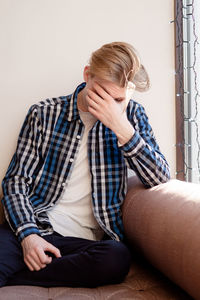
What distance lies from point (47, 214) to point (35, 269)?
255 mm

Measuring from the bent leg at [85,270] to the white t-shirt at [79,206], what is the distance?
8.4 inches

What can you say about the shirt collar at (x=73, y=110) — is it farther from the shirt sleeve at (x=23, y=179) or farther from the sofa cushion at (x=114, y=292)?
the sofa cushion at (x=114, y=292)

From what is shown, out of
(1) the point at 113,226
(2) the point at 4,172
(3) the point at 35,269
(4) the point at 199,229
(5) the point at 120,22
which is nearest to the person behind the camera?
(4) the point at 199,229

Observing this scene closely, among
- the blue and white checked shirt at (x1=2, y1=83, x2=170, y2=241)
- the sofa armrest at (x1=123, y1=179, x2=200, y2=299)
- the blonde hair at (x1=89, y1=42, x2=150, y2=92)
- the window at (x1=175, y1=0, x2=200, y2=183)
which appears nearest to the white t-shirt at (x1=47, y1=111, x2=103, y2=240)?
the blue and white checked shirt at (x1=2, y1=83, x2=170, y2=241)

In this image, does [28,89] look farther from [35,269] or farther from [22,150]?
[35,269]

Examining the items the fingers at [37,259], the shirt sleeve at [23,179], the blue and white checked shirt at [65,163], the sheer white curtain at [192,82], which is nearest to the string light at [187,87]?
the sheer white curtain at [192,82]

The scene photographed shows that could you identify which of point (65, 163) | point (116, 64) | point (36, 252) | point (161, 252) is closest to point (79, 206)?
point (65, 163)

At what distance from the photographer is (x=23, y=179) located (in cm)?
119

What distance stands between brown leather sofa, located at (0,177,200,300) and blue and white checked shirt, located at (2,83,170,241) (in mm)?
109

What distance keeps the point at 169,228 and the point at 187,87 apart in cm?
82

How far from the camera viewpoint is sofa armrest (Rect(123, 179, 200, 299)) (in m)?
0.83

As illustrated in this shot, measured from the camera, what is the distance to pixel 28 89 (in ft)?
4.45

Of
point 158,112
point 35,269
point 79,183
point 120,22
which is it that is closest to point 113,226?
point 79,183

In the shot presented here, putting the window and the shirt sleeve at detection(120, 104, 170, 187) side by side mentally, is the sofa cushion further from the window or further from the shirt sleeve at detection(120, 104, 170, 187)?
the window
